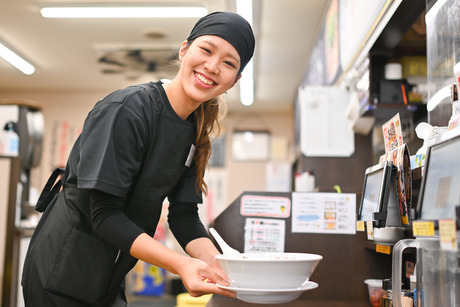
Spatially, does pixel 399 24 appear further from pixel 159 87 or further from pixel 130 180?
pixel 130 180

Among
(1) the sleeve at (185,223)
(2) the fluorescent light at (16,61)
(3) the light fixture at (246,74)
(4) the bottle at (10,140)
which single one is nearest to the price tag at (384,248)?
(1) the sleeve at (185,223)

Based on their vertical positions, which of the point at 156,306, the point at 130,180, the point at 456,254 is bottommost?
the point at 156,306

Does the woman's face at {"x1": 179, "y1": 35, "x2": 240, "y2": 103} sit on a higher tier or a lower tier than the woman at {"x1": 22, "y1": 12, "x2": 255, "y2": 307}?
higher

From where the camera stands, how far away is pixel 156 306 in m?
5.78

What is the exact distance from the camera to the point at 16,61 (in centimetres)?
584

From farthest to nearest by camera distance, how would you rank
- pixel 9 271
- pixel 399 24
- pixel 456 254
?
pixel 9 271 < pixel 399 24 < pixel 456 254

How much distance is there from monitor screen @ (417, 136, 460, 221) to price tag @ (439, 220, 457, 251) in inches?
1.1

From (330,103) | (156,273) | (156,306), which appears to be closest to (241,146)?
(156,273)

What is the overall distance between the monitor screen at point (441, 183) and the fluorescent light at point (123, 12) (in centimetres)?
377

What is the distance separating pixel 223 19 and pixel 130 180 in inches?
20.0

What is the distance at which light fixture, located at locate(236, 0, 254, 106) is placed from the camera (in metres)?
3.88

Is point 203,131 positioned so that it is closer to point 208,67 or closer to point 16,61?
point 208,67

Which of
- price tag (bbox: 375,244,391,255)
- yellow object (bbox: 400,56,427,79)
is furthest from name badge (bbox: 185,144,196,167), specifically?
yellow object (bbox: 400,56,427,79)

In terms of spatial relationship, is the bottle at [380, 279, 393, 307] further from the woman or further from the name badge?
the name badge
